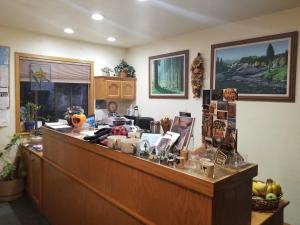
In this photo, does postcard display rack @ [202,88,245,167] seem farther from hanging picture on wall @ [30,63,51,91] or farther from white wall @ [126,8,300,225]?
hanging picture on wall @ [30,63,51,91]

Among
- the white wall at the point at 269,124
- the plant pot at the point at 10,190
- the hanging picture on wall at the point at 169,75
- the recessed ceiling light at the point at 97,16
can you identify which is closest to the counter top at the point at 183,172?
the white wall at the point at 269,124

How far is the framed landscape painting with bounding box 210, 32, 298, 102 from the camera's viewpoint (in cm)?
295

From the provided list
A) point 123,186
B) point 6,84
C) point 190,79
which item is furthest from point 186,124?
point 6,84

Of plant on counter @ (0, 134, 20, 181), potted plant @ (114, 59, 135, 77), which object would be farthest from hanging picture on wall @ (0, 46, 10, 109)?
potted plant @ (114, 59, 135, 77)

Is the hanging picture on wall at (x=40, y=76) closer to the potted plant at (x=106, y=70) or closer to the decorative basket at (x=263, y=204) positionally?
the potted plant at (x=106, y=70)

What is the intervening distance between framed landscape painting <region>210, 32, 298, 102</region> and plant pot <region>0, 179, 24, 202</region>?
10.8ft

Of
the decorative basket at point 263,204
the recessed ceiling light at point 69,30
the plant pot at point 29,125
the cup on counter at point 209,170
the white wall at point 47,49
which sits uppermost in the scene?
the recessed ceiling light at point 69,30

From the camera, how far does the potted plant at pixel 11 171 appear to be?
3613mm

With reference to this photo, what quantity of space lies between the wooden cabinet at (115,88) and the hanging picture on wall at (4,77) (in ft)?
5.10

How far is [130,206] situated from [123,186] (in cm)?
14

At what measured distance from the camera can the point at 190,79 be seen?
411cm

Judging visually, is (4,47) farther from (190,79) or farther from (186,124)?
(186,124)

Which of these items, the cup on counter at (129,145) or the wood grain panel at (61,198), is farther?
the wood grain panel at (61,198)

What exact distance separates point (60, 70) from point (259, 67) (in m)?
3.27
